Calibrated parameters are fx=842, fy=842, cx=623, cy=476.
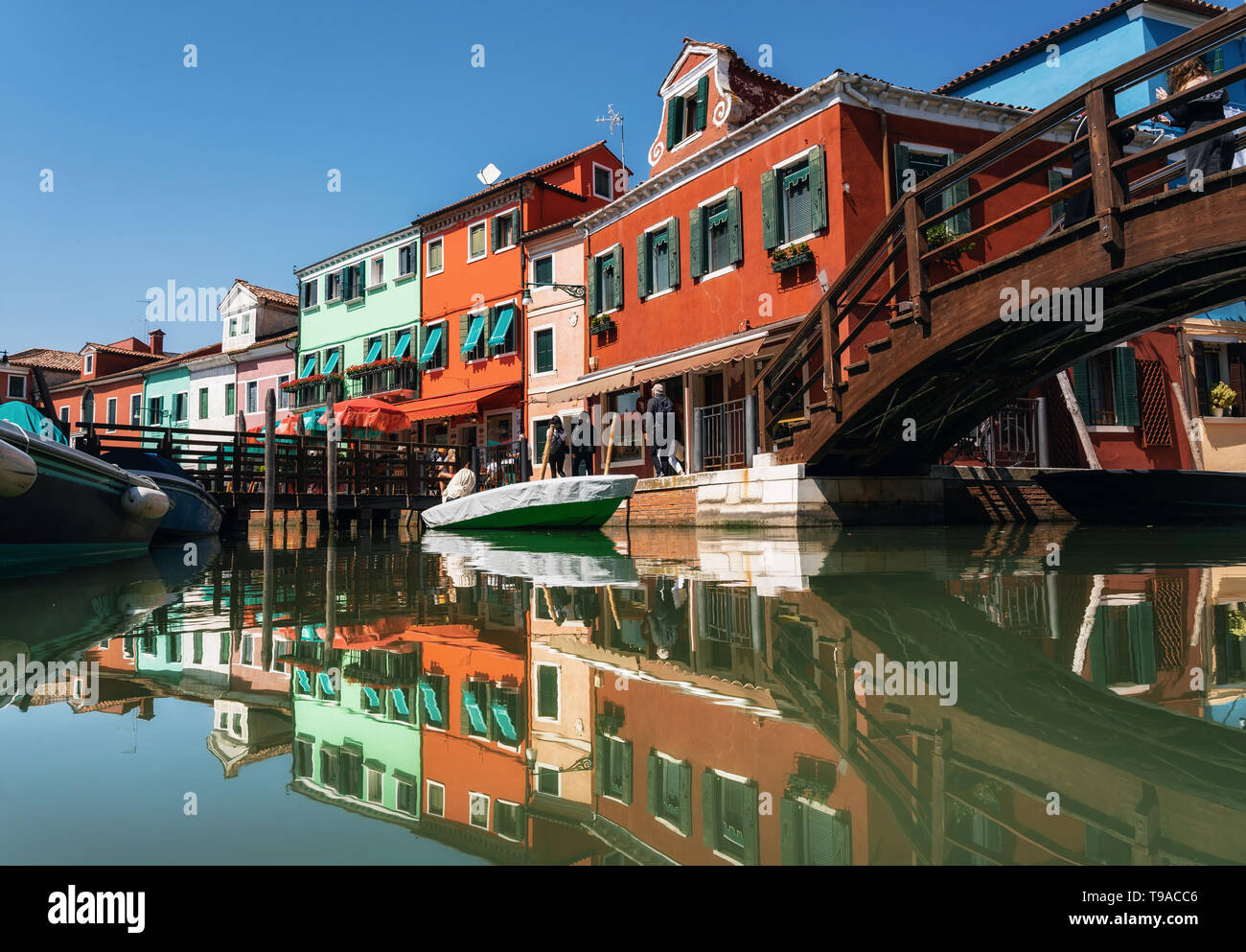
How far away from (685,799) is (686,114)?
57.8ft

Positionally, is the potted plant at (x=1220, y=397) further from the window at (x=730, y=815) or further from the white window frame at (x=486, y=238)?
the white window frame at (x=486, y=238)

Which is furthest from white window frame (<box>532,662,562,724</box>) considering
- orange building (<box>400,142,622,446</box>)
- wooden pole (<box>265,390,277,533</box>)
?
orange building (<box>400,142,622,446</box>)

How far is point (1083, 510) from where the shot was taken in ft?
38.9

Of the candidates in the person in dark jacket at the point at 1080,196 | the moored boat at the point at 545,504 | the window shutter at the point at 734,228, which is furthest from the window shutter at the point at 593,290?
the person in dark jacket at the point at 1080,196

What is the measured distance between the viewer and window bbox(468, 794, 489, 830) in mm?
1419

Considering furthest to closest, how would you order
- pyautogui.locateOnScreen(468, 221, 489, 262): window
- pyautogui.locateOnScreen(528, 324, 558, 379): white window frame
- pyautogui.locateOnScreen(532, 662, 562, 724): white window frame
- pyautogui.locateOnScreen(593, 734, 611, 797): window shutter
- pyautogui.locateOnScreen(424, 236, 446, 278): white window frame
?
pyautogui.locateOnScreen(424, 236, 446, 278): white window frame
pyautogui.locateOnScreen(468, 221, 489, 262): window
pyautogui.locateOnScreen(528, 324, 558, 379): white window frame
pyautogui.locateOnScreen(532, 662, 562, 724): white window frame
pyautogui.locateOnScreen(593, 734, 611, 797): window shutter

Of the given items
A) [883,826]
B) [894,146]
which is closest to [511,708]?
[883,826]

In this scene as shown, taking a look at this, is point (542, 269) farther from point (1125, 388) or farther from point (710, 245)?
point (1125, 388)

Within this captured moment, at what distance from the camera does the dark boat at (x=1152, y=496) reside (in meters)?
10.9

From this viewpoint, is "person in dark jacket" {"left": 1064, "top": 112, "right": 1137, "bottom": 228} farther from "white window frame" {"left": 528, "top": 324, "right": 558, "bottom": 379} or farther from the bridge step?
"white window frame" {"left": 528, "top": 324, "right": 558, "bottom": 379}

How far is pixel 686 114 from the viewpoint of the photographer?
17.2m

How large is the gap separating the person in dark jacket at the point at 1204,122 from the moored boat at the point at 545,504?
7.32 metres

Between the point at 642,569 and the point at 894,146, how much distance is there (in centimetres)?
1019

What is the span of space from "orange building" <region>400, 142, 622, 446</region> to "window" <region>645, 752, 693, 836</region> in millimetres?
22076
